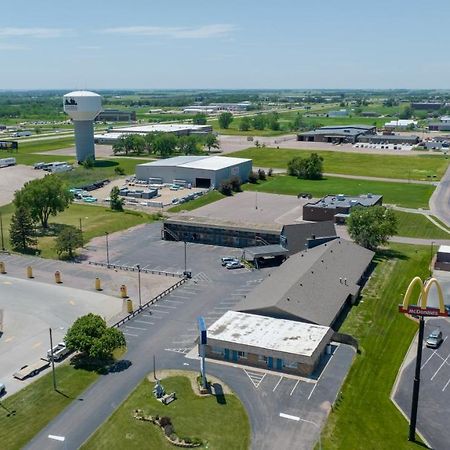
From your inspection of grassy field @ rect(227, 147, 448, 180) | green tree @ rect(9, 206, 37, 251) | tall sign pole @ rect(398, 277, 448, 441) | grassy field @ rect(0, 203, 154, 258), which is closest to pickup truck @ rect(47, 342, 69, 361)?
tall sign pole @ rect(398, 277, 448, 441)

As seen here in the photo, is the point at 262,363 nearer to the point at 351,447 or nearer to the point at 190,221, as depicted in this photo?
the point at 351,447

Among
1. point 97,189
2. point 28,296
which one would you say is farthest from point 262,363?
point 97,189

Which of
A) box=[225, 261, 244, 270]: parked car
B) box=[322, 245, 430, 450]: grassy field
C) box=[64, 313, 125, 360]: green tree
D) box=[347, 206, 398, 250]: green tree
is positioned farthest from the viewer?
box=[347, 206, 398, 250]: green tree

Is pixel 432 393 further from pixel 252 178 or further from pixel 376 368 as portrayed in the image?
pixel 252 178

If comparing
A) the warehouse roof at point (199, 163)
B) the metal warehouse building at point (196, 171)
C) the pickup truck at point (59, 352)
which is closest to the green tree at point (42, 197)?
the metal warehouse building at point (196, 171)

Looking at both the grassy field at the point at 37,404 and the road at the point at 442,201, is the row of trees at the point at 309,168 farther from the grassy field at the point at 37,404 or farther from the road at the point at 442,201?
the grassy field at the point at 37,404

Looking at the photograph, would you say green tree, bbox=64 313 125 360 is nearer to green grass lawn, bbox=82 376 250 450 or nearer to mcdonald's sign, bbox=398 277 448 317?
green grass lawn, bbox=82 376 250 450

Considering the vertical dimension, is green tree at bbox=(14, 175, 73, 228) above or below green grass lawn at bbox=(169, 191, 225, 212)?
above
